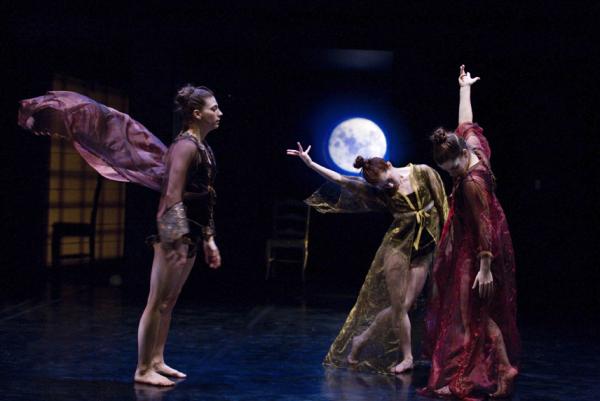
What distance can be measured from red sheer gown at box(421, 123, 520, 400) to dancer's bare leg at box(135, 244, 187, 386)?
1.22 metres

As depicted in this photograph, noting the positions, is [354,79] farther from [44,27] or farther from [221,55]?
[44,27]

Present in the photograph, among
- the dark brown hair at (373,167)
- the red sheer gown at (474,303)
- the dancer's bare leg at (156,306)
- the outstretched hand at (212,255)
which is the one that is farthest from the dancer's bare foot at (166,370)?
the dark brown hair at (373,167)

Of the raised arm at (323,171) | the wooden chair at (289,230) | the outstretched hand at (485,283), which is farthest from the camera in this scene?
the wooden chair at (289,230)

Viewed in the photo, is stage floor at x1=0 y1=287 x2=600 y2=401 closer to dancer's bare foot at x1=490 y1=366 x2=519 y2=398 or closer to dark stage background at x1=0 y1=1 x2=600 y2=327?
dancer's bare foot at x1=490 y1=366 x2=519 y2=398

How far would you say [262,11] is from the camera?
771cm

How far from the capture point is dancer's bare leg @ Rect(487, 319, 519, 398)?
4016 millimetres

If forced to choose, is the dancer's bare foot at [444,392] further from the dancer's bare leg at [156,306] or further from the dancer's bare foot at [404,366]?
the dancer's bare leg at [156,306]

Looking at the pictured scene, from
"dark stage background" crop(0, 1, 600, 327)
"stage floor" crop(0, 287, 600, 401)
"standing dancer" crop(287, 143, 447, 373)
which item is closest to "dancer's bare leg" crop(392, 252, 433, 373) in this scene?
"standing dancer" crop(287, 143, 447, 373)

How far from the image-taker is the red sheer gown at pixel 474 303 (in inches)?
155

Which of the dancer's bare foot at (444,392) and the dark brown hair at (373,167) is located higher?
the dark brown hair at (373,167)

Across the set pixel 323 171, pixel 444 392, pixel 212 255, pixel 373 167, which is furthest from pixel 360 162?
pixel 444 392

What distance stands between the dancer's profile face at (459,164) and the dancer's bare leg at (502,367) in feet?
2.24

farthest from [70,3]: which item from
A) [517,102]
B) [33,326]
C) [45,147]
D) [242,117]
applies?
[517,102]

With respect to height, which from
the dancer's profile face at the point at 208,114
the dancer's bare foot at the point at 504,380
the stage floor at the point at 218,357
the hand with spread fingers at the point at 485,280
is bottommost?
the stage floor at the point at 218,357
